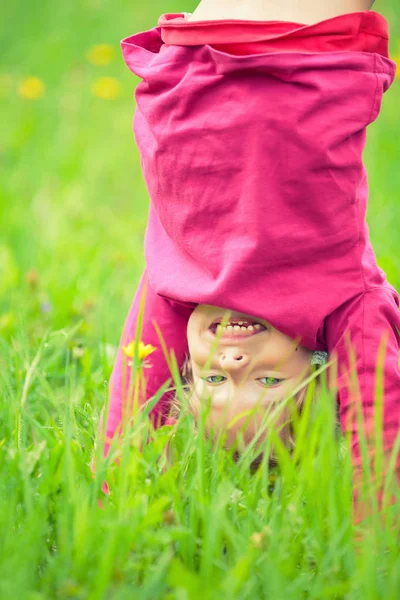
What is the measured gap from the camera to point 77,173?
3953 millimetres

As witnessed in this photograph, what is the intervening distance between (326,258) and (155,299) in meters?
0.40

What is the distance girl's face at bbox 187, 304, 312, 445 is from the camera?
1567mm

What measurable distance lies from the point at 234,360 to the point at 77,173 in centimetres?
256

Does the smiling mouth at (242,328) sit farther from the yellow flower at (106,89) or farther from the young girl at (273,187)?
the yellow flower at (106,89)

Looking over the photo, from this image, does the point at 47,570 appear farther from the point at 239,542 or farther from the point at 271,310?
the point at 271,310

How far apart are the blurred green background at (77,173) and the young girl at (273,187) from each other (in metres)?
0.47

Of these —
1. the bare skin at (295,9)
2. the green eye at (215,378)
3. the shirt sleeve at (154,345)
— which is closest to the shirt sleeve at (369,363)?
the green eye at (215,378)

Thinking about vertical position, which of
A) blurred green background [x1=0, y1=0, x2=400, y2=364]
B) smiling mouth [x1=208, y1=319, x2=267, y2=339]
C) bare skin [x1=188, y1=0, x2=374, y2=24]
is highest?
bare skin [x1=188, y1=0, x2=374, y2=24]

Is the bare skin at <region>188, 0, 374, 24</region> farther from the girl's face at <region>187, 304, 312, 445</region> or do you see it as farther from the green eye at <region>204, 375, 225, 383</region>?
the green eye at <region>204, 375, 225, 383</region>

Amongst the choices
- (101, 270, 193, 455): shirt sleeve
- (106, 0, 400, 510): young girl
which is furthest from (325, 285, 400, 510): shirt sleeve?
(101, 270, 193, 455): shirt sleeve

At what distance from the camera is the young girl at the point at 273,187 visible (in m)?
1.41

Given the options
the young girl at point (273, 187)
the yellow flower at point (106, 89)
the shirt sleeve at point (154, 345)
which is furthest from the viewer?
the yellow flower at point (106, 89)

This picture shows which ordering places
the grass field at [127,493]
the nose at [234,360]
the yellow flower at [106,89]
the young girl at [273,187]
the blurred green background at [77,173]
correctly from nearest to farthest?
the grass field at [127,493] < the young girl at [273,187] < the nose at [234,360] < the blurred green background at [77,173] < the yellow flower at [106,89]

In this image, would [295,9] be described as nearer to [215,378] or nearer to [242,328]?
[242,328]
